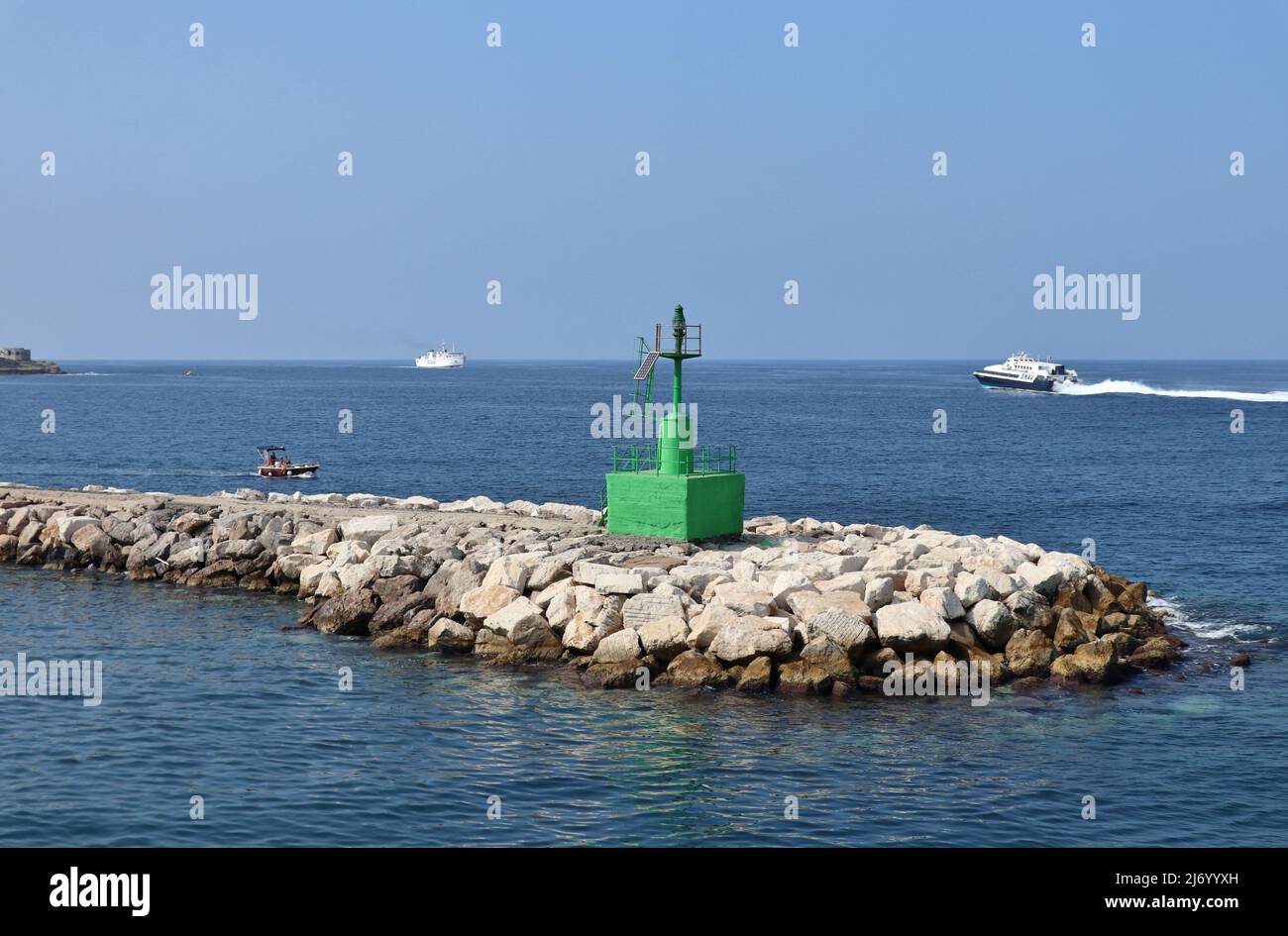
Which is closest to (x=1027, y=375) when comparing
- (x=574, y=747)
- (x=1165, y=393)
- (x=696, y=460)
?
(x=1165, y=393)

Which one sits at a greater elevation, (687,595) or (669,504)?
(669,504)

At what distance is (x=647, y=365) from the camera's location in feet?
95.9

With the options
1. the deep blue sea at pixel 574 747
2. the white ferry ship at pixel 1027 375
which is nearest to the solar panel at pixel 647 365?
the deep blue sea at pixel 574 747

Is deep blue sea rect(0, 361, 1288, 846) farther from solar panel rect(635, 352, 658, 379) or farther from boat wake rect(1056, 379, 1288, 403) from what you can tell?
boat wake rect(1056, 379, 1288, 403)

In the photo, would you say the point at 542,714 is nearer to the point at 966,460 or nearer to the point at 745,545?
the point at 745,545

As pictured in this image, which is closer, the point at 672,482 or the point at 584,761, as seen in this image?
the point at 584,761

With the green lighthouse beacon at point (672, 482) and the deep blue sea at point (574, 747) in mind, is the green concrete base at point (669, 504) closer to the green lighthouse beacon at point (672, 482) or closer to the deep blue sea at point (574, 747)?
the green lighthouse beacon at point (672, 482)

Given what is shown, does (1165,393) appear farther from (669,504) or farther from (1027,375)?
(669,504)

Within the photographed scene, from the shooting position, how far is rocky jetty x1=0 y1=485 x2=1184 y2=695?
2289 centimetres

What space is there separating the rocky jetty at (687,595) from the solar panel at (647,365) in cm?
375

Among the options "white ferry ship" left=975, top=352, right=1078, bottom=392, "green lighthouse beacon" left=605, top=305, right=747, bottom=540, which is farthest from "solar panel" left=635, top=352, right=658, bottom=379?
"white ferry ship" left=975, top=352, right=1078, bottom=392

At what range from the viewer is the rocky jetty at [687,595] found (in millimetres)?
22891

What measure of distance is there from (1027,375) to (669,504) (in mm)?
127387
